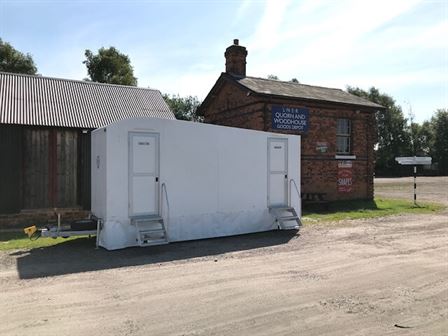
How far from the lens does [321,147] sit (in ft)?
61.3

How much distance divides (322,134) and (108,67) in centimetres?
3102

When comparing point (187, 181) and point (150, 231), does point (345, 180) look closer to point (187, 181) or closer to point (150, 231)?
point (187, 181)

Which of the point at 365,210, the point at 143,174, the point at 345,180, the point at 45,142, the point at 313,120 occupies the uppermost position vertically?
the point at 313,120

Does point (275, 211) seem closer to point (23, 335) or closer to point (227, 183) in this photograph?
point (227, 183)

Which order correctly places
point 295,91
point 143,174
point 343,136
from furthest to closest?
1. point 343,136
2. point 295,91
3. point 143,174

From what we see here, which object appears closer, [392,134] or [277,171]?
[277,171]

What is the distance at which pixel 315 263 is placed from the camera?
26.4 ft

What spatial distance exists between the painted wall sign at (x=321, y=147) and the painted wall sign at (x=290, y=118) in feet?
2.94

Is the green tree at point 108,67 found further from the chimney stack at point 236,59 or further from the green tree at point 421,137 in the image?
the green tree at point 421,137

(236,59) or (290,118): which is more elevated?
(236,59)

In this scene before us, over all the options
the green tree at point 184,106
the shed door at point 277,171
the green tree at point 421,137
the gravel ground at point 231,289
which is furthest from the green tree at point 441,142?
the gravel ground at point 231,289

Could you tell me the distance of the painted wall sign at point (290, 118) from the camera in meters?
17.7

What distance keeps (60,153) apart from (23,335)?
1101 cm

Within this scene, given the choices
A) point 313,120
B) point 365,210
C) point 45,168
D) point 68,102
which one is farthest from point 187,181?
point 313,120
